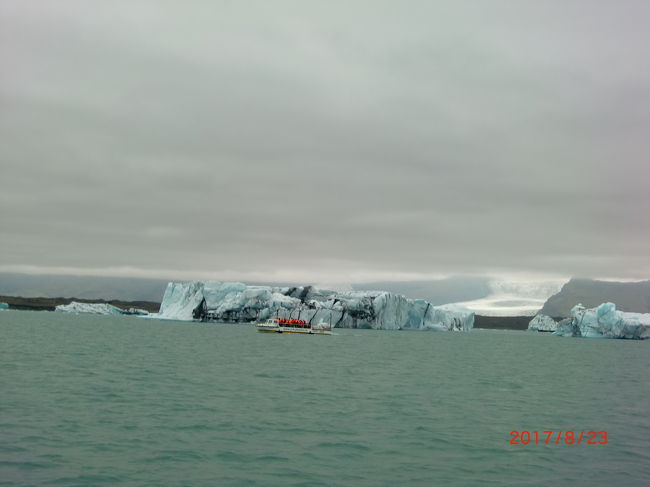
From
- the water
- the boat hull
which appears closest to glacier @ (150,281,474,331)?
the boat hull

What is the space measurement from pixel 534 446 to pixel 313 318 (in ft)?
348

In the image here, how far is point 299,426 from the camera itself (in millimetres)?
20734

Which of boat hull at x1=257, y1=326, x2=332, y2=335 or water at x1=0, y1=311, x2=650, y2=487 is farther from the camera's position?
boat hull at x1=257, y1=326, x2=332, y2=335

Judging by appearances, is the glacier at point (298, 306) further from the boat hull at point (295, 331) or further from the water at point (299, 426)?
the water at point (299, 426)

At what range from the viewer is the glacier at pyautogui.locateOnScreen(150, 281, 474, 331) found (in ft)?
407

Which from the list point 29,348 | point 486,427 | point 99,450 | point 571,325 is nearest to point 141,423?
point 99,450

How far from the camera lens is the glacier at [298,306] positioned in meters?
124
